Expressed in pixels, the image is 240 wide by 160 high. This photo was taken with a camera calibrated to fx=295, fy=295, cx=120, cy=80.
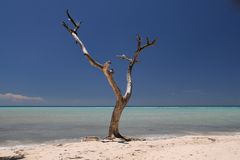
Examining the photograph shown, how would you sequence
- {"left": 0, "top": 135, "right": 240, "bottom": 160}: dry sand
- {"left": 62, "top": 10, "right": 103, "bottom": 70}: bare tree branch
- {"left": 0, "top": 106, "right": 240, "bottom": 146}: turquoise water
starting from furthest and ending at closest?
1. {"left": 0, "top": 106, "right": 240, "bottom": 146}: turquoise water
2. {"left": 62, "top": 10, "right": 103, "bottom": 70}: bare tree branch
3. {"left": 0, "top": 135, "right": 240, "bottom": 160}: dry sand

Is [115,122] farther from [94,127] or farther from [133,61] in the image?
[94,127]

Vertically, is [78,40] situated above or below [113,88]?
above

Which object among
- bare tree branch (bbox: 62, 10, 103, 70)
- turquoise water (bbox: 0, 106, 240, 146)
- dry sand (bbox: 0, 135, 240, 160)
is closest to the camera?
dry sand (bbox: 0, 135, 240, 160)

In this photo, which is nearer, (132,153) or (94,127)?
(132,153)

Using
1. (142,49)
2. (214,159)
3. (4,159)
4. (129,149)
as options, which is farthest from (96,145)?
(142,49)

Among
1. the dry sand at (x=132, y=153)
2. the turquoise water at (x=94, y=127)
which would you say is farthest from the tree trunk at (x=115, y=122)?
the turquoise water at (x=94, y=127)

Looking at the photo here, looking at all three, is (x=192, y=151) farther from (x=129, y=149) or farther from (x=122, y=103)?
(x=122, y=103)

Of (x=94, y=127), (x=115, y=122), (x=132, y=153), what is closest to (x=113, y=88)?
(x=115, y=122)

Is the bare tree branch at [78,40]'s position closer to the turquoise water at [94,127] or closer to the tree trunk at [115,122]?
the tree trunk at [115,122]

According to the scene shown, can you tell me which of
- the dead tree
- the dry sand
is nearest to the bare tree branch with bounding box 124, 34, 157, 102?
the dead tree

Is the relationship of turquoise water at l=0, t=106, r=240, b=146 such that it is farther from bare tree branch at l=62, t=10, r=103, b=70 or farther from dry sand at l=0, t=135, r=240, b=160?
dry sand at l=0, t=135, r=240, b=160

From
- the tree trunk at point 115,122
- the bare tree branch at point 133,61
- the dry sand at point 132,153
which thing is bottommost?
the dry sand at point 132,153

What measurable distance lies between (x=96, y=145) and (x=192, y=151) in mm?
2807

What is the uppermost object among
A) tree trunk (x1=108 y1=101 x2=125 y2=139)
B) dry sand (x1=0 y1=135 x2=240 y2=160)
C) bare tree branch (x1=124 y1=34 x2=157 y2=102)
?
bare tree branch (x1=124 y1=34 x2=157 y2=102)
